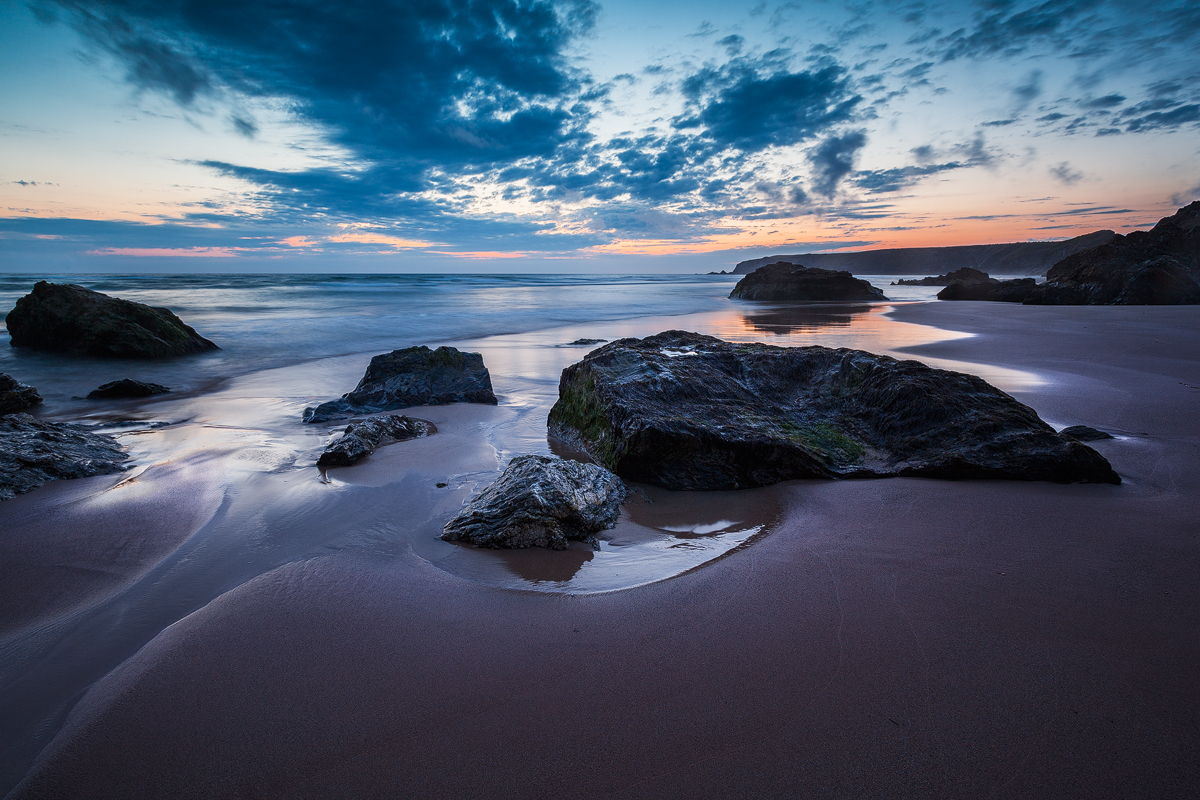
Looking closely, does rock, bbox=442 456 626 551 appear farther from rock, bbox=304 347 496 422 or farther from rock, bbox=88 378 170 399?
rock, bbox=88 378 170 399

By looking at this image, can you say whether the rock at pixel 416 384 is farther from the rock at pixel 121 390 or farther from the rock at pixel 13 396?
the rock at pixel 13 396

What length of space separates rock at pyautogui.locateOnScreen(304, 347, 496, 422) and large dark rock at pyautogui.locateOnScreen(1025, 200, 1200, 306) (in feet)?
70.1

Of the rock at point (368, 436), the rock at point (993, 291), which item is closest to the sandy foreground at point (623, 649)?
the rock at point (368, 436)

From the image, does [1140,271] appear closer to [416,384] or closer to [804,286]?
[804,286]

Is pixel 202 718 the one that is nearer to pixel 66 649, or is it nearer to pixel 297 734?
pixel 297 734

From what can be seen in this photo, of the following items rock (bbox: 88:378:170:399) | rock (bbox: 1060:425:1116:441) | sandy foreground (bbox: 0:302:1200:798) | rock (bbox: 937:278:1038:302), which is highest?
rock (bbox: 937:278:1038:302)

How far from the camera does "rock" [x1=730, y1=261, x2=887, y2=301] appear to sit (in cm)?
2939

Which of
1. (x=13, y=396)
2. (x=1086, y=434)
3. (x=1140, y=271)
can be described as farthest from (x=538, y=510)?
(x=1140, y=271)

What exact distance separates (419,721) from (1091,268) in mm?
25594

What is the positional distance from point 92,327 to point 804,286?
3046 centimetres

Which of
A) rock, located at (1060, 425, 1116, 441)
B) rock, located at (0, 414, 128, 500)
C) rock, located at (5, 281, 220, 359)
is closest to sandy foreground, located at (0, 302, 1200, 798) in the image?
rock, located at (0, 414, 128, 500)

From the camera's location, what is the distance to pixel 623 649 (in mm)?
1824

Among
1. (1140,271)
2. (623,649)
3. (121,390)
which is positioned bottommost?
(121,390)

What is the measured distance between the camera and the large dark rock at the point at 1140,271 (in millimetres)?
Answer: 16500
